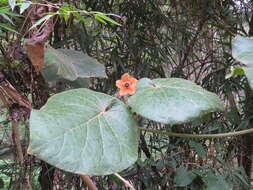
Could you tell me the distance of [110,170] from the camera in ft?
1.58

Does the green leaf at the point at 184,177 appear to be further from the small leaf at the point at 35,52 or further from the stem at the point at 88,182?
the small leaf at the point at 35,52

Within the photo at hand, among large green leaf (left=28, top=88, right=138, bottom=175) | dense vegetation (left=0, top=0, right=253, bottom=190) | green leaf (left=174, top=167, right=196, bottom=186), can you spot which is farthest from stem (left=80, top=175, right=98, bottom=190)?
green leaf (left=174, top=167, right=196, bottom=186)

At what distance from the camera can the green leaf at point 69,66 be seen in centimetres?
78

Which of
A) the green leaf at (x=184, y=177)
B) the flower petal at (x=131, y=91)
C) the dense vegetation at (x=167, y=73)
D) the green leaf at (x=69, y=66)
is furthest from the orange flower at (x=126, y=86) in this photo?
the green leaf at (x=184, y=177)

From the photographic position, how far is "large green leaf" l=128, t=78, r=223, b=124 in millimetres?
523

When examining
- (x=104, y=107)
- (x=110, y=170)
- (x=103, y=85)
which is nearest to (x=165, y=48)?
(x=103, y=85)

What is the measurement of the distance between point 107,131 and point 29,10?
0.41 metres

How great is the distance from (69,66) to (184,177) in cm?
61

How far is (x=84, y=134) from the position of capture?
1.67 feet

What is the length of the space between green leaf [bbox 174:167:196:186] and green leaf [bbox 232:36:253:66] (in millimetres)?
577

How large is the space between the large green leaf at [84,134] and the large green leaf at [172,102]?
38 millimetres

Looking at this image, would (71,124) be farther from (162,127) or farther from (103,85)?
(162,127)

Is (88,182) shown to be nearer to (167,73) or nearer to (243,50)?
(243,50)

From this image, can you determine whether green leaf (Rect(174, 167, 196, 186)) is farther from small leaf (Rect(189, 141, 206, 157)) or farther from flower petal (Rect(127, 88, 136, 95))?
flower petal (Rect(127, 88, 136, 95))
